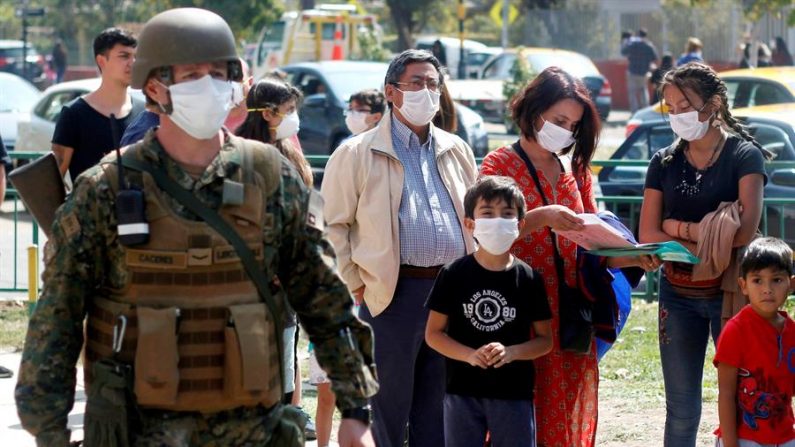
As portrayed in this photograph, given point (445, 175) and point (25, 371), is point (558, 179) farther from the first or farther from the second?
point (25, 371)

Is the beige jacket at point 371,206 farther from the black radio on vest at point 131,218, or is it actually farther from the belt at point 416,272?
the black radio on vest at point 131,218

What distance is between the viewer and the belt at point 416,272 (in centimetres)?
552

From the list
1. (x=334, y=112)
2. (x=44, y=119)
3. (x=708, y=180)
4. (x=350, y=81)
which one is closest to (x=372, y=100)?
Result: (x=708, y=180)

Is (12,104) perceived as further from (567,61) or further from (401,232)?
(401,232)

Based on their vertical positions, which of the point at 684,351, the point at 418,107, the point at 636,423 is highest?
the point at 418,107

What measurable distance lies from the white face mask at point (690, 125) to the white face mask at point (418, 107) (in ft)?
3.23

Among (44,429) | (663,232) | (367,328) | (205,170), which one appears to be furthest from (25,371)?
(663,232)

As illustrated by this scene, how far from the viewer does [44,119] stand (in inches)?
728

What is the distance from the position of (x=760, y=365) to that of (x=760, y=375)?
1.5 inches

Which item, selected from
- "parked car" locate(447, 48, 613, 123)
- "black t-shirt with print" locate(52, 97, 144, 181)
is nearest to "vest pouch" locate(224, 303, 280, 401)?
"black t-shirt with print" locate(52, 97, 144, 181)

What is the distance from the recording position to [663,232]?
567 cm

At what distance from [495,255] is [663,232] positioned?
95cm

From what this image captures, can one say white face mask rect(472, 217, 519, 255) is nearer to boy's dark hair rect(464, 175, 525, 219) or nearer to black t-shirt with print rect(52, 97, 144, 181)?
boy's dark hair rect(464, 175, 525, 219)

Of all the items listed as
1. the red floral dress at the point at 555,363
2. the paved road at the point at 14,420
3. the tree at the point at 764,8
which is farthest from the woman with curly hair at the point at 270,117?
the tree at the point at 764,8
